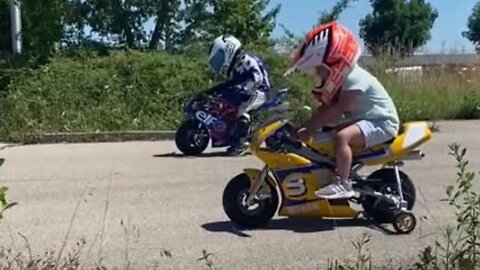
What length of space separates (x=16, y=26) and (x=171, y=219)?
46.8ft

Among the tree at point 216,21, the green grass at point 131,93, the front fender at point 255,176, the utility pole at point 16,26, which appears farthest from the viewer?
the tree at point 216,21

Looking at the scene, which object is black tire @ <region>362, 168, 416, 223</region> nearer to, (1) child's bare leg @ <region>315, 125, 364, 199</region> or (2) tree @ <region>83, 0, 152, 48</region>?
(1) child's bare leg @ <region>315, 125, 364, 199</region>

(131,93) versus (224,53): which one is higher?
(224,53)

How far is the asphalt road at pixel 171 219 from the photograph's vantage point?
23.0 ft

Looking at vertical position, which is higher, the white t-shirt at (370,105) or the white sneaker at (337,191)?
the white t-shirt at (370,105)

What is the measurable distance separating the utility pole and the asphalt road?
28.7ft

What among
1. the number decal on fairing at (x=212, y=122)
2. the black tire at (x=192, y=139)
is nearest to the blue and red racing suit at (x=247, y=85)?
the number decal on fairing at (x=212, y=122)

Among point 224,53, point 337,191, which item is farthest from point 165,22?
point 337,191

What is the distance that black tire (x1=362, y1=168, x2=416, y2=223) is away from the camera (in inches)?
303

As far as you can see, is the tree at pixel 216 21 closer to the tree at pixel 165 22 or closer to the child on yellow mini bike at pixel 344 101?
the tree at pixel 165 22

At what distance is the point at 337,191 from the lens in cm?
756

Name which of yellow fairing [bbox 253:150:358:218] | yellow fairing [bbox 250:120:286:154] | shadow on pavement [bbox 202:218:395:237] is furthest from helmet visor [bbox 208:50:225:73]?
yellow fairing [bbox 253:150:358:218]

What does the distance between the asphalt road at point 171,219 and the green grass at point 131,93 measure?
4.05 m

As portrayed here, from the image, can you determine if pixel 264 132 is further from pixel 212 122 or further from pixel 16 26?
pixel 16 26
